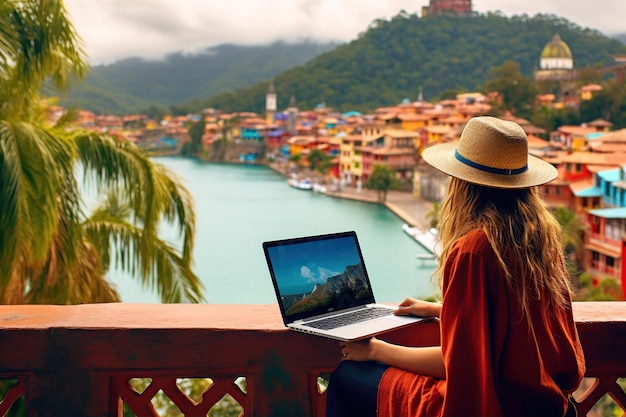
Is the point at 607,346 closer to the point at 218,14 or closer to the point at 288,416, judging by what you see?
the point at 288,416

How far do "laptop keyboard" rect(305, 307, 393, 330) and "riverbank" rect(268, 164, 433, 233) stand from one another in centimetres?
2902

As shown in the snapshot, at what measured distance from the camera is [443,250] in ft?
3.17

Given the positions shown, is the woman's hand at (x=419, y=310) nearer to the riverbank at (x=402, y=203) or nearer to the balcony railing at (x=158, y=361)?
the balcony railing at (x=158, y=361)

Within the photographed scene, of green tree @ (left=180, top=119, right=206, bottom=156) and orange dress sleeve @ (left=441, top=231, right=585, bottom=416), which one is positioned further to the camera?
green tree @ (left=180, top=119, right=206, bottom=156)

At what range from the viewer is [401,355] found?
1021 mm

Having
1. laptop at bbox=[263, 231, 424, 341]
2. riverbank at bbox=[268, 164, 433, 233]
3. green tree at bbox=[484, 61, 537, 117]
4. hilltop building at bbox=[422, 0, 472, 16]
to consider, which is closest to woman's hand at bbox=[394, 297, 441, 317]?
laptop at bbox=[263, 231, 424, 341]

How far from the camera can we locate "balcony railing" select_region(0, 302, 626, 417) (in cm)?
116

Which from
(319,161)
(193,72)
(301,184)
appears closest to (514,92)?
(319,161)

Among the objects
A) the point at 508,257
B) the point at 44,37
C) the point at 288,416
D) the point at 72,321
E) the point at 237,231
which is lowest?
the point at 237,231

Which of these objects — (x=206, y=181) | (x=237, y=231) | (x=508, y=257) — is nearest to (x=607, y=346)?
(x=508, y=257)

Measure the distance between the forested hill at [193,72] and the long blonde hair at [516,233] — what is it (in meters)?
55.4

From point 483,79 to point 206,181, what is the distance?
19.6 meters

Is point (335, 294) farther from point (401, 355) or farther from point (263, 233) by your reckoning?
point (263, 233)

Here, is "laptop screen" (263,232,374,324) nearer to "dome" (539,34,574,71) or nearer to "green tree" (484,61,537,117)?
"green tree" (484,61,537,117)
